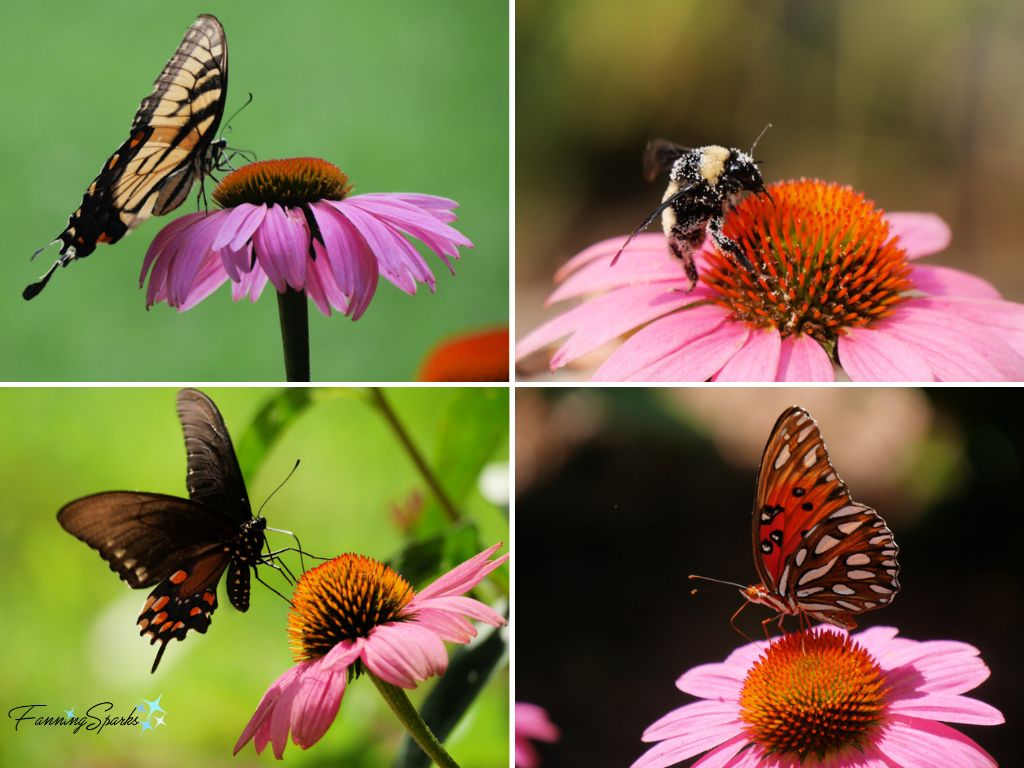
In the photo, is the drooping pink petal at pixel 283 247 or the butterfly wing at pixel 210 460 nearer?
the drooping pink petal at pixel 283 247

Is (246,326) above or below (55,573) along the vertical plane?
above

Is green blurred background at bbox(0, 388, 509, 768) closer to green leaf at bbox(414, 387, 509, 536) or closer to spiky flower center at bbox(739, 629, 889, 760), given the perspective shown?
green leaf at bbox(414, 387, 509, 536)

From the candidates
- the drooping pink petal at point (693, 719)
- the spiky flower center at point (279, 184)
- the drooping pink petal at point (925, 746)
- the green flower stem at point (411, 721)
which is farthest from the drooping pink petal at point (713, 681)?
the spiky flower center at point (279, 184)

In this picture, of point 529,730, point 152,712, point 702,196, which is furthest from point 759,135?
point 152,712

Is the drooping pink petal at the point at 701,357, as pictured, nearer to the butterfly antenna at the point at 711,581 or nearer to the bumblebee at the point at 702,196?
the bumblebee at the point at 702,196

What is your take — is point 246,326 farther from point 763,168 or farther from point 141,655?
point 763,168

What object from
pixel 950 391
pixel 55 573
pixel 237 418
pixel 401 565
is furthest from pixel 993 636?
pixel 55 573

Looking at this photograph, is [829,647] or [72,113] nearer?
[829,647]
